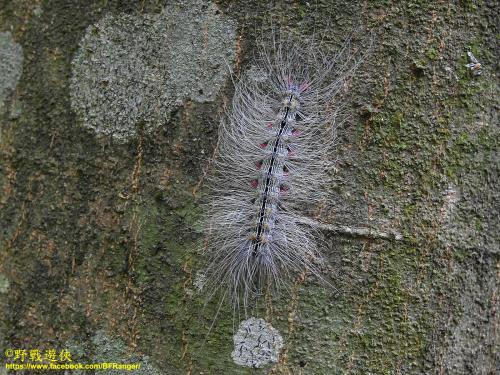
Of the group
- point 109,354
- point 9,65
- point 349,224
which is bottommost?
point 109,354

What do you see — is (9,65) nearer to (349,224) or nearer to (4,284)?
(4,284)

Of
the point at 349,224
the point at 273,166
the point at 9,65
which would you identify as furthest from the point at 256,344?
the point at 9,65

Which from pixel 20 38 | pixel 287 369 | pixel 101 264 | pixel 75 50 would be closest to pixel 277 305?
pixel 287 369

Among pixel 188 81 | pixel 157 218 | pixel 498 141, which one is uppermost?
pixel 188 81

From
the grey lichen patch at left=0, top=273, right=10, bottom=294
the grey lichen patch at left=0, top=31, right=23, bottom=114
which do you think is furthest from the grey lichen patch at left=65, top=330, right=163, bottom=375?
the grey lichen patch at left=0, top=31, right=23, bottom=114

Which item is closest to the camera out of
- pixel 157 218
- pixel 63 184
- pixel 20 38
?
pixel 157 218

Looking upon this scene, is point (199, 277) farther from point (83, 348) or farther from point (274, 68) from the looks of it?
point (274, 68)
